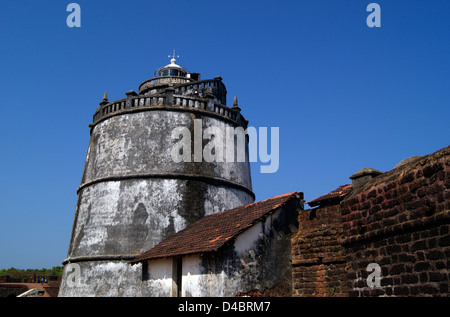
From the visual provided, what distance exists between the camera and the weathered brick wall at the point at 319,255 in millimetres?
8461

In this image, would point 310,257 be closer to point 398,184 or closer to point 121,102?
point 398,184

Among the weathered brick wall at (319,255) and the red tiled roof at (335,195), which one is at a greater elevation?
the red tiled roof at (335,195)

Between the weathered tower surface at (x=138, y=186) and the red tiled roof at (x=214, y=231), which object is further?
the weathered tower surface at (x=138, y=186)

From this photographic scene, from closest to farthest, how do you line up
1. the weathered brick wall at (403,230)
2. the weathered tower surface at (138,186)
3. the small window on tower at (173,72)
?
1. the weathered brick wall at (403,230)
2. the weathered tower surface at (138,186)
3. the small window on tower at (173,72)

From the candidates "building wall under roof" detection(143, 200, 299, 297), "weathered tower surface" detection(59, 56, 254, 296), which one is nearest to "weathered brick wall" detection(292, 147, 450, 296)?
"building wall under roof" detection(143, 200, 299, 297)

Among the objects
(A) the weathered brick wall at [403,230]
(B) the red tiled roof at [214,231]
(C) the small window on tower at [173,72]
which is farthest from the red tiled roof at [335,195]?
(C) the small window on tower at [173,72]

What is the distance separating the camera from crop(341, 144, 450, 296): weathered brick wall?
5.39m

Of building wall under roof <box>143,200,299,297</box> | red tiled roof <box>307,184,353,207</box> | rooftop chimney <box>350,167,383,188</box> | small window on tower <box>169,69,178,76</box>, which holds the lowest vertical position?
building wall under roof <box>143,200,299,297</box>

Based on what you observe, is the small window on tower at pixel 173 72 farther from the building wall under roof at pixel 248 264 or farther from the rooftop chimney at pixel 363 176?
the rooftop chimney at pixel 363 176

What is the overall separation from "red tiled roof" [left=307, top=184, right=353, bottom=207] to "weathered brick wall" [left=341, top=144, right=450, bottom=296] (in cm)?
89

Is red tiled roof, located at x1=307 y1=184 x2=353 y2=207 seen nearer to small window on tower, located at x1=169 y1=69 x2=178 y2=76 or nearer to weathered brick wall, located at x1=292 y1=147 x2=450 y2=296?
weathered brick wall, located at x1=292 y1=147 x2=450 y2=296

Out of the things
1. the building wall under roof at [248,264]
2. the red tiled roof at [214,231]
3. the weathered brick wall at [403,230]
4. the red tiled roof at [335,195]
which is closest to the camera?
the weathered brick wall at [403,230]

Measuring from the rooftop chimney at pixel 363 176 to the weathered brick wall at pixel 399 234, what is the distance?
33cm

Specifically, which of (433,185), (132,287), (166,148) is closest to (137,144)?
(166,148)
